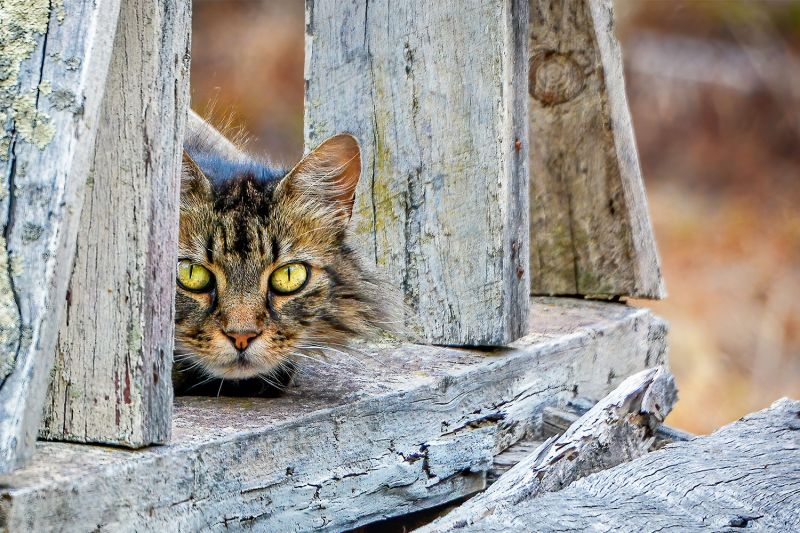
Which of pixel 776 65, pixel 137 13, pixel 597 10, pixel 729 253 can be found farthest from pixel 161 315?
pixel 776 65

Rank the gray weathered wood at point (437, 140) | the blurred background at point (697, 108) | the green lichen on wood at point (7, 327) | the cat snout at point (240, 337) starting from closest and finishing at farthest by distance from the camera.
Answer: the green lichen on wood at point (7, 327) < the cat snout at point (240, 337) < the gray weathered wood at point (437, 140) < the blurred background at point (697, 108)

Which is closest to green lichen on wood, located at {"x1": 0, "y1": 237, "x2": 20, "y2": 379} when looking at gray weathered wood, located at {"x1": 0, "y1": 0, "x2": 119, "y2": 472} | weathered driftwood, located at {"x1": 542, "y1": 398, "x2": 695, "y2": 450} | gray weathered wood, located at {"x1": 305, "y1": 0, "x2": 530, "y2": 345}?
gray weathered wood, located at {"x1": 0, "y1": 0, "x2": 119, "y2": 472}

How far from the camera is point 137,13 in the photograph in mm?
1963

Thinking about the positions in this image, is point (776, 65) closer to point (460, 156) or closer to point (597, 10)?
point (597, 10)

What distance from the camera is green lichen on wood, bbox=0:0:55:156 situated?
5.91 ft

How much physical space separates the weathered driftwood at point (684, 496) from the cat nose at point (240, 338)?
2.61 feet

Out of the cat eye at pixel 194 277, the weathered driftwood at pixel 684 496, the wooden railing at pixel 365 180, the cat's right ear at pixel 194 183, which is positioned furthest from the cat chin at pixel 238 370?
the weathered driftwood at pixel 684 496

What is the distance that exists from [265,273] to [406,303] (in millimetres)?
624

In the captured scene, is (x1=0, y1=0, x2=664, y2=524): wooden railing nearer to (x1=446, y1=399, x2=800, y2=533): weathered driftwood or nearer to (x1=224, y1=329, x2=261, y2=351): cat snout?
(x1=224, y1=329, x2=261, y2=351): cat snout

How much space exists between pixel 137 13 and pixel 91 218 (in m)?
0.37

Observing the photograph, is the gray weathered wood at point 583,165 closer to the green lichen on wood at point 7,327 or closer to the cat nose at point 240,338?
the cat nose at point 240,338

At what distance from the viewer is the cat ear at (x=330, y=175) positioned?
2.79 m

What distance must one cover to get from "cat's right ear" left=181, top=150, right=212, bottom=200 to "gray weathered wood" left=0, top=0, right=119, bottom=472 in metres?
0.83

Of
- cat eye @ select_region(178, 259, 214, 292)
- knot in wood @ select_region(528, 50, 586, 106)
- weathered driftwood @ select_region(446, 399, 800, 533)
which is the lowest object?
weathered driftwood @ select_region(446, 399, 800, 533)
